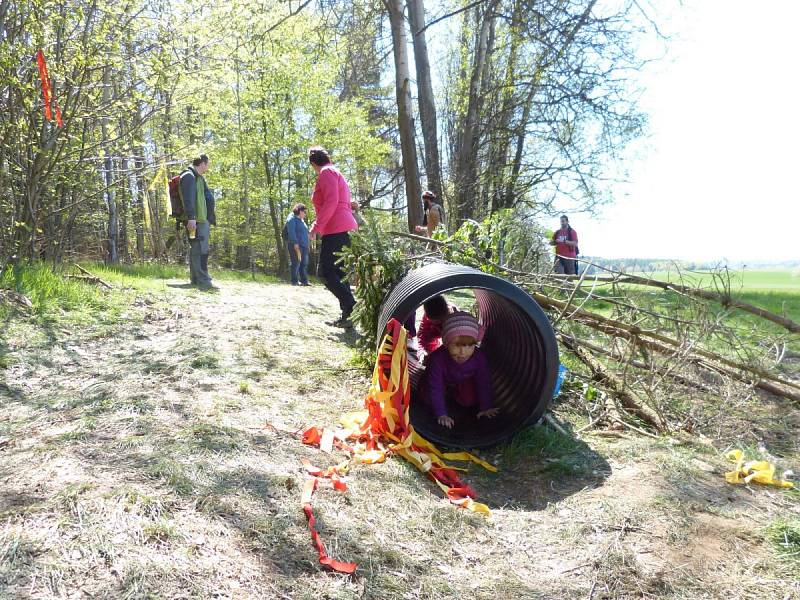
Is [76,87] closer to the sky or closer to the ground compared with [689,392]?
closer to the sky

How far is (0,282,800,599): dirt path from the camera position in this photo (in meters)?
1.97

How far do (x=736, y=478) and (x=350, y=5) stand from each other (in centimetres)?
1093

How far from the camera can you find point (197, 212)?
8781 mm

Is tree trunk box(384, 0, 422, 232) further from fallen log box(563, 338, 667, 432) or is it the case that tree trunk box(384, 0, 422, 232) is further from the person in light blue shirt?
fallen log box(563, 338, 667, 432)

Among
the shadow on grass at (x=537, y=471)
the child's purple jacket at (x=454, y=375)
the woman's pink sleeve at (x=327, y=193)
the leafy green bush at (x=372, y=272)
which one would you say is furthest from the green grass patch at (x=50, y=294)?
the shadow on grass at (x=537, y=471)

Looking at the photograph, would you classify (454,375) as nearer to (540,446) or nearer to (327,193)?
(540,446)

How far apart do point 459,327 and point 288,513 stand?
2012 mm

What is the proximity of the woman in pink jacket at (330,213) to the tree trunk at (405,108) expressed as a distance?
386 centimetres

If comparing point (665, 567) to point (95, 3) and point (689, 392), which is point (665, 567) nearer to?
point (689, 392)

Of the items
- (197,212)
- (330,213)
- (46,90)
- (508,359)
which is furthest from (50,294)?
(508,359)

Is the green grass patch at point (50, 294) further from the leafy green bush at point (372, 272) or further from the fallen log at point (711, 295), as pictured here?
the fallen log at point (711, 295)

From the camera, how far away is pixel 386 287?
5.06 metres

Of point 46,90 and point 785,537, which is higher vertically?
point 46,90

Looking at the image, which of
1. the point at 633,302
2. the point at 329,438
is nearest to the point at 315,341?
the point at 329,438
